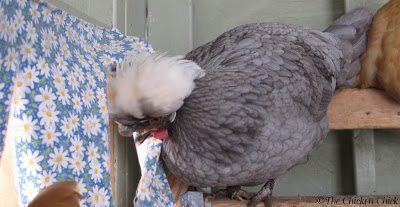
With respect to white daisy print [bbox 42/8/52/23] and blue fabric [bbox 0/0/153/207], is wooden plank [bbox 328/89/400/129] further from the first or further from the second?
white daisy print [bbox 42/8/52/23]

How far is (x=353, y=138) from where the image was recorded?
174cm

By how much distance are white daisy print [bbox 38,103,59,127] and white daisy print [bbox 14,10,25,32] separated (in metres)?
0.17

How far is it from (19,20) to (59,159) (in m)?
0.31

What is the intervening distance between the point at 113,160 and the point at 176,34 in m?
0.75

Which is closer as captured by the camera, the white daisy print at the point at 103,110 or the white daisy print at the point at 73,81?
the white daisy print at the point at 73,81

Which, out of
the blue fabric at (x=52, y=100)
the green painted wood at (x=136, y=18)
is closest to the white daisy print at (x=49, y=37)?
the blue fabric at (x=52, y=100)

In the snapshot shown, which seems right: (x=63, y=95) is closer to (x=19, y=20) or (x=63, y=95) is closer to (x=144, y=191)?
(x=19, y=20)

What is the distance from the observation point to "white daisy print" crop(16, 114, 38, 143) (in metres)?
0.89

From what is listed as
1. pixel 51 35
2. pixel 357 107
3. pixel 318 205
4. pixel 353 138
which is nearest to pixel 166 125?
pixel 51 35

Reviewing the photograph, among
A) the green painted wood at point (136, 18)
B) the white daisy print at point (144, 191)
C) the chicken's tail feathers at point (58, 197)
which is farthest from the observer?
the green painted wood at point (136, 18)

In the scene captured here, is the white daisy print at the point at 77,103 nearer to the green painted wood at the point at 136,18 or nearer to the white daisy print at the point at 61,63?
the white daisy print at the point at 61,63

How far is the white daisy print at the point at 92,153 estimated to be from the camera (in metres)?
1.07

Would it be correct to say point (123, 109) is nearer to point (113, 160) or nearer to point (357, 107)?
point (113, 160)

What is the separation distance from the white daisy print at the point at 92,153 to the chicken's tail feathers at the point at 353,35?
91 cm
